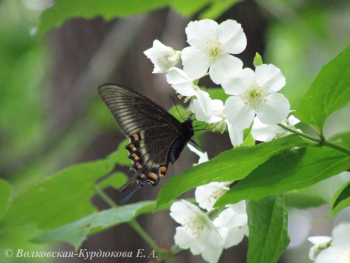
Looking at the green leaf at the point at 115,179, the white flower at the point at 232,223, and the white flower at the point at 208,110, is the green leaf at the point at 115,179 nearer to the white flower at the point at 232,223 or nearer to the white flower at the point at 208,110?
the white flower at the point at 232,223

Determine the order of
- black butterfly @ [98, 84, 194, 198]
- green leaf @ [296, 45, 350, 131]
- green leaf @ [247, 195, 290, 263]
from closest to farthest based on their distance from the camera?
green leaf @ [296, 45, 350, 131] → green leaf @ [247, 195, 290, 263] → black butterfly @ [98, 84, 194, 198]

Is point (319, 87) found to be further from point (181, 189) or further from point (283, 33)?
point (283, 33)

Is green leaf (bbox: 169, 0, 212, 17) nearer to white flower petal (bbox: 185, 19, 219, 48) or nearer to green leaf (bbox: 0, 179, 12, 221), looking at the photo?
white flower petal (bbox: 185, 19, 219, 48)

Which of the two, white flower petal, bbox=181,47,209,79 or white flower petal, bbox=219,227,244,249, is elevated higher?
white flower petal, bbox=181,47,209,79

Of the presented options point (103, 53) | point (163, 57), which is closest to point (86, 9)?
point (103, 53)

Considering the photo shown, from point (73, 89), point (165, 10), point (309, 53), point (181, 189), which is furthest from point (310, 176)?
point (309, 53)

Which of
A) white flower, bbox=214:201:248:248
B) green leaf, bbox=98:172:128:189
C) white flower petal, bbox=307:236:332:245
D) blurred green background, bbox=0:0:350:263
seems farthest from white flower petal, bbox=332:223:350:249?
blurred green background, bbox=0:0:350:263

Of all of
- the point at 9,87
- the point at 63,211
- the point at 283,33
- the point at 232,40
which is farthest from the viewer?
the point at 9,87
